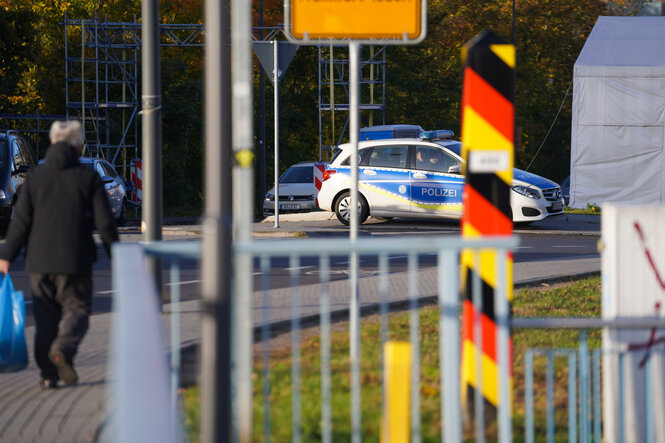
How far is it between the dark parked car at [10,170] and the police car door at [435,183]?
6.99 m

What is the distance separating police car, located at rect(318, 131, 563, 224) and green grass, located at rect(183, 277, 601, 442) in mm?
11080

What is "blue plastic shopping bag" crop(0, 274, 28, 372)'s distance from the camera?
270 inches

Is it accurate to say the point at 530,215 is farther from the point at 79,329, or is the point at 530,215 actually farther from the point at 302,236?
the point at 79,329

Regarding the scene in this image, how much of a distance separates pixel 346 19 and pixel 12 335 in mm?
2829

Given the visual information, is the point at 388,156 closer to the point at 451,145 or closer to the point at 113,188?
the point at 451,145

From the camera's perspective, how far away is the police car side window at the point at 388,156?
68.3 feet

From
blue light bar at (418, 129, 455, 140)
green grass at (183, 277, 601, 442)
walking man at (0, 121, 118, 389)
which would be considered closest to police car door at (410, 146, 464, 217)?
blue light bar at (418, 129, 455, 140)

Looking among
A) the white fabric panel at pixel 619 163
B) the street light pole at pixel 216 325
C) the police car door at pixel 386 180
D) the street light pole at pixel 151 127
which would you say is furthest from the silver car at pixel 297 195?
the street light pole at pixel 216 325

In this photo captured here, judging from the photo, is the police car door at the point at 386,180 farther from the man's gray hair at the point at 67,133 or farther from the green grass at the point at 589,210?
the man's gray hair at the point at 67,133

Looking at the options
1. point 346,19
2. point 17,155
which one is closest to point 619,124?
point 17,155

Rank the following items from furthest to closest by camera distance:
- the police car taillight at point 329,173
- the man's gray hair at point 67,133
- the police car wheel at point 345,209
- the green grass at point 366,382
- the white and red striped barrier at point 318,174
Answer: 1. the white and red striped barrier at point 318,174
2. the police car taillight at point 329,173
3. the police car wheel at point 345,209
4. the man's gray hair at point 67,133
5. the green grass at point 366,382

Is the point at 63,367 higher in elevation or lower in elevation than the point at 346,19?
lower

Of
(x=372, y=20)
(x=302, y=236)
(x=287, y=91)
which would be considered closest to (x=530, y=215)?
(x=302, y=236)

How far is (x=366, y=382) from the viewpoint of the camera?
202 inches
